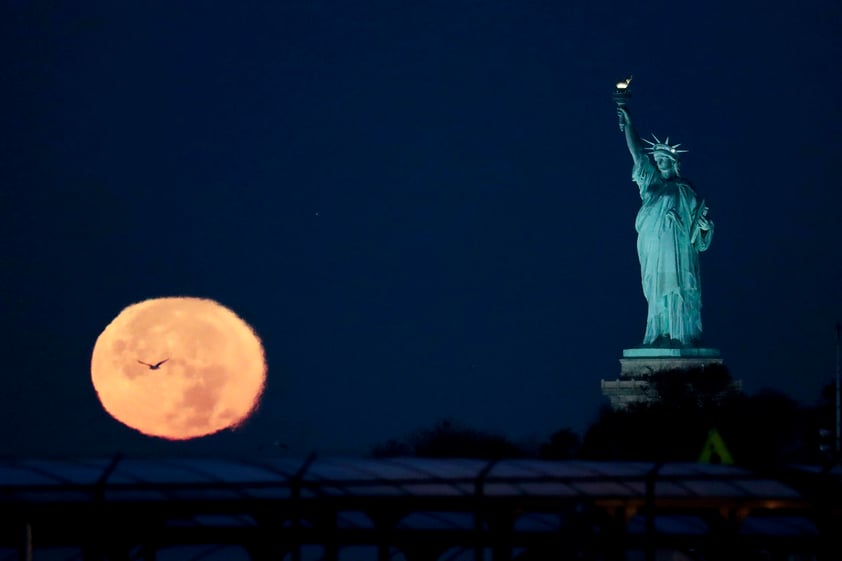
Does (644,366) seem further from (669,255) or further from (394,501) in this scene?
(394,501)

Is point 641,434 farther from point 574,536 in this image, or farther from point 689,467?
point 574,536

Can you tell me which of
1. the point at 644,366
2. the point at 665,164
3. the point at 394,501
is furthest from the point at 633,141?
the point at 394,501

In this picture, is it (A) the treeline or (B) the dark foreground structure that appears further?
(A) the treeline

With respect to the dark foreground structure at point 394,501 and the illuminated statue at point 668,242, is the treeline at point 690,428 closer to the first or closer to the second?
the illuminated statue at point 668,242

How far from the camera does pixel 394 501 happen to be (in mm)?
26891

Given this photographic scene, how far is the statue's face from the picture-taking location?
81812mm

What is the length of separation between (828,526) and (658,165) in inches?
2152

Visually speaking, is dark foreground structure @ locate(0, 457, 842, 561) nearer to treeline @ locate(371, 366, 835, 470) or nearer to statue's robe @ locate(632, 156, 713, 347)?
treeline @ locate(371, 366, 835, 470)

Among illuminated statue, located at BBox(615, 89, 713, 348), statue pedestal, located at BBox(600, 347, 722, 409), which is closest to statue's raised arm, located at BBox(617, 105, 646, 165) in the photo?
illuminated statue, located at BBox(615, 89, 713, 348)

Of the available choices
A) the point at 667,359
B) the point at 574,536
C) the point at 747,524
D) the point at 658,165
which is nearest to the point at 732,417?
the point at 667,359

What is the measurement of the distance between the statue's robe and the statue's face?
308 mm

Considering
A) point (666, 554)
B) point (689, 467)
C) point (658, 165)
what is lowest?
point (666, 554)

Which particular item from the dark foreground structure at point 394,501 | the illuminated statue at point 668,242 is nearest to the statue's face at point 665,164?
the illuminated statue at point 668,242

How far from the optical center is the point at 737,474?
2778cm
